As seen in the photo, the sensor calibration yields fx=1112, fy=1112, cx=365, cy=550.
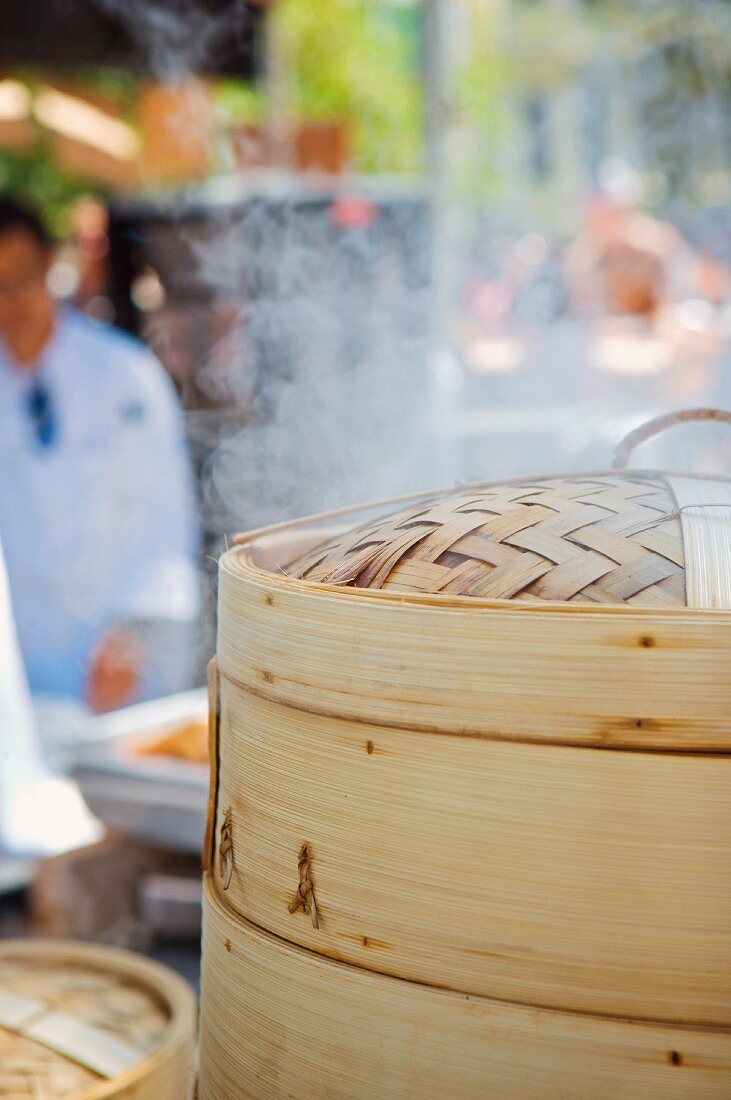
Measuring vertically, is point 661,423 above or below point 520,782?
above

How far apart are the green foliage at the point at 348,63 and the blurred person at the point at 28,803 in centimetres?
406

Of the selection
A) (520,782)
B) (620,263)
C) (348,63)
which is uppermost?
(348,63)

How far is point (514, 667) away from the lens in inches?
28.5

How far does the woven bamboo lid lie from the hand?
124 inches

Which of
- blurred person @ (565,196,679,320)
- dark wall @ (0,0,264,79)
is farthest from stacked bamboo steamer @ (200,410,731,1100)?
dark wall @ (0,0,264,79)

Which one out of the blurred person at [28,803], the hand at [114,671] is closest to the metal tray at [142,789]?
the blurred person at [28,803]

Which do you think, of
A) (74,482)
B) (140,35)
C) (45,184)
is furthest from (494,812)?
(45,184)

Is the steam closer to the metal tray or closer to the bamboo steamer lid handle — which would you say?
the metal tray

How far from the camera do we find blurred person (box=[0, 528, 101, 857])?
2578 mm

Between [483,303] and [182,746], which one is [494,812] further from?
[483,303]

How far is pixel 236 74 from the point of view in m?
4.82

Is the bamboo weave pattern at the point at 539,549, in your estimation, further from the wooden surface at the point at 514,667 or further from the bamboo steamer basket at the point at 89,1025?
the bamboo steamer basket at the point at 89,1025

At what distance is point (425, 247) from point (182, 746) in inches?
96.9

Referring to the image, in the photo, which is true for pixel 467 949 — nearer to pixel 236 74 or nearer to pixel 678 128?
pixel 678 128
